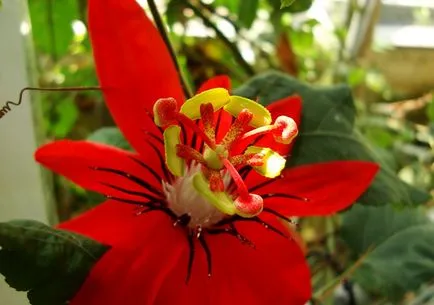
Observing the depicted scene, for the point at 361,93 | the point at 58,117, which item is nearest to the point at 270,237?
the point at 58,117

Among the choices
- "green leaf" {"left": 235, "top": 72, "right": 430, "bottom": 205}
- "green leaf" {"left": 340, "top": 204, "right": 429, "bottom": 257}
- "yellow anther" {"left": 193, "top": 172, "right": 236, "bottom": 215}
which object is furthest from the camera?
"green leaf" {"left": 340, "top": 204, "right": 429, "bottom": 257}

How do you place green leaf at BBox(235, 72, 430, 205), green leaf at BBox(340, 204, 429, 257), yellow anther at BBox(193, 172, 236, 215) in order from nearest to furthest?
yellow anther at BBox(193, 172, 236, 215) → green leaf at BBox(235, 72, 430, 205) → green leaf at BBox(340, 204, 429, 257)

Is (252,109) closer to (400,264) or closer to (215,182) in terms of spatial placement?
(215,182)

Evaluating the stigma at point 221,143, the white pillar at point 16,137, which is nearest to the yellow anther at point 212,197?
the stigma at point 221,143

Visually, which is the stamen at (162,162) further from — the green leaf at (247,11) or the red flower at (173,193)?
the green leaf at (247,11)

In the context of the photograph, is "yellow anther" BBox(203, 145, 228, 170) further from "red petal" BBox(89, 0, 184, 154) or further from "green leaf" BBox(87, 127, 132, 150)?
"green leaf" BBox(87, 127, 132, 150)

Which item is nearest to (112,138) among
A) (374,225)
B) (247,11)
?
(247,11)

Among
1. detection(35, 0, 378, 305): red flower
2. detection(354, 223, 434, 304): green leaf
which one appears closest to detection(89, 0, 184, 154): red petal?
detection(35, 0, 378, 305): red flower
